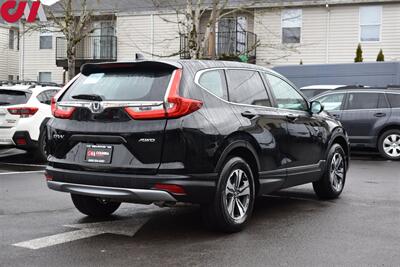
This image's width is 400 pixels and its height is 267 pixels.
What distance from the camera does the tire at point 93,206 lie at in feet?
21.0

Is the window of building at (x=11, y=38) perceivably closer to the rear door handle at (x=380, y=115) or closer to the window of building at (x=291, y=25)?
the window of building at (x=291, y=25)

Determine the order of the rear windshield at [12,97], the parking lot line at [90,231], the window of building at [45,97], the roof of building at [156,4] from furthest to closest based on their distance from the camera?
the roof of building at [156,4], the window of building at [45,97], the rear windshield at [12,97], the parking lot line at [90,231]

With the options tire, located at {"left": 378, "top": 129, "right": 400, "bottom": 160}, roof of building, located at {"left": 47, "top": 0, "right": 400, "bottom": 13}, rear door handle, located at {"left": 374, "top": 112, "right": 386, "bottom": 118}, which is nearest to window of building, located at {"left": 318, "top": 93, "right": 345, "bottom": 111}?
rear door handle, located at {"left": 374, "top": 112, "right": 386, "bottom": 118}

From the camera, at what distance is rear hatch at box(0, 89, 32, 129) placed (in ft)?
36.6

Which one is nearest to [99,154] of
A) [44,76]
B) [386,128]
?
[386,128]

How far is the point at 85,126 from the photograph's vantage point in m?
5.60

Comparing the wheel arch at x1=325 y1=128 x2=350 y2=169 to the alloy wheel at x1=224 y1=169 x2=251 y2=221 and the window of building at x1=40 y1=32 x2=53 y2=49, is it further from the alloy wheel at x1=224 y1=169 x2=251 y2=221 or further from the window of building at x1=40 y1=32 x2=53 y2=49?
the window of building at x1=40 y1=32 x2=53 y2=49

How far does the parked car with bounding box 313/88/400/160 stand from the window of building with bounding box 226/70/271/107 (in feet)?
26.0

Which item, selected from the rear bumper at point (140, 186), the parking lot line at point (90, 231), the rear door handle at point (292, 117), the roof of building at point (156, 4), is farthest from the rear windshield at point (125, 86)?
the roof of building at point (156, 4)

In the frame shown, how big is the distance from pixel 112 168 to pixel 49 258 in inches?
38.7

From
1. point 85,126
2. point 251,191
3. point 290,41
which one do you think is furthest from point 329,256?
point 290,41

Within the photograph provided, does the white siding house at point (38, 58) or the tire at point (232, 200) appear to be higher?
the white siding house at point (38, 58)

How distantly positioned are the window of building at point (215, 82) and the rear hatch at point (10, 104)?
632cm

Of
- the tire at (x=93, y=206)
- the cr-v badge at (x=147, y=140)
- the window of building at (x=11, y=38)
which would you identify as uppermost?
the window of building at (x=11, y=38)
